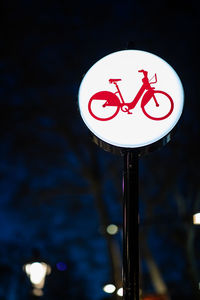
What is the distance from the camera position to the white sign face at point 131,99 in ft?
10.9

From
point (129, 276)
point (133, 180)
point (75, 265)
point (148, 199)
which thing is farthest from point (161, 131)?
point (75, 265)

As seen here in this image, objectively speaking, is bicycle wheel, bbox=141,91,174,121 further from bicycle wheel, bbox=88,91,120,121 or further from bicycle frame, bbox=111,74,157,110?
bicycle wheel, bbox=88,91,120,121

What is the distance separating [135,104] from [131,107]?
38mm

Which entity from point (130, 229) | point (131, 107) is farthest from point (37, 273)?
point (131, 107)

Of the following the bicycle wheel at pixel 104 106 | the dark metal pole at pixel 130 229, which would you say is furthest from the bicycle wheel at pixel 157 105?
the dark metal pole at pixel 130 229

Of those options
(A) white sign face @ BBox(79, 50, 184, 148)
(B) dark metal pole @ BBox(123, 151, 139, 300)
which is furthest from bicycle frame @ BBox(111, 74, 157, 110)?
(B) dark metal pole @ BBox(123, 151, 139, 300)

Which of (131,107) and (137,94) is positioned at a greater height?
(137,94)

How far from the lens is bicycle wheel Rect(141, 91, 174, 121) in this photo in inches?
132

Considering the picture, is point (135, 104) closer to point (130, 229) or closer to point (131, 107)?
point (131, 107)

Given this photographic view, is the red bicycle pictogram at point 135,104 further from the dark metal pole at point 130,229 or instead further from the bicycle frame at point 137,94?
the dark metal pole at point 130,229

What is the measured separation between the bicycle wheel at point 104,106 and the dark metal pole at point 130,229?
319 mm

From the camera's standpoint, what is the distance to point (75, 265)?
92.7 feet

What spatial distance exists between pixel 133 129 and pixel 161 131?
206mm

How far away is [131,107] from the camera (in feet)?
11.1
